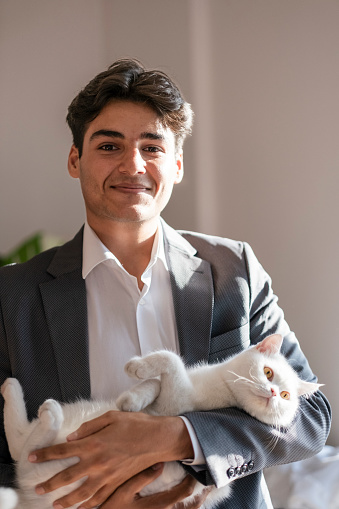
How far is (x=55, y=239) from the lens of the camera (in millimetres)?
2727

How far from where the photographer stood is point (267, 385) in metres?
1.43

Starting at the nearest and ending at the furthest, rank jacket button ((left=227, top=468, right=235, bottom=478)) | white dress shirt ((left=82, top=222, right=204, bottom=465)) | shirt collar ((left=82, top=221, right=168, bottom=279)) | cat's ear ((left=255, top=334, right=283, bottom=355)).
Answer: jacket button ((left=227, top=468, right=235, bottom=478)) → cat's ear ((left=255, top=334, right=283, bottom=355)) → white dress shirt ((left=82, top=222, right=204, bottom=465)) → shirt collar ((left=82, top=221, right=168, bottom=279))

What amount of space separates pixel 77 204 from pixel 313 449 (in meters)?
2.00

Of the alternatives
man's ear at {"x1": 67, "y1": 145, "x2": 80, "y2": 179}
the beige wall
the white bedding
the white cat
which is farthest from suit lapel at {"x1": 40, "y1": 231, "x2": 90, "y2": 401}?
the beige wall

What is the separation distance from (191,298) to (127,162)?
0.47 meters

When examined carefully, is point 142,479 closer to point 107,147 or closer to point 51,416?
point 51,416

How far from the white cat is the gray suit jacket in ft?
0.17

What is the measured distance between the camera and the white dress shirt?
1.66 metres

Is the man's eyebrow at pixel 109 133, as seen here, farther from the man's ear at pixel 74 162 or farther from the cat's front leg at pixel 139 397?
the cat's front leg at pixel 139 397

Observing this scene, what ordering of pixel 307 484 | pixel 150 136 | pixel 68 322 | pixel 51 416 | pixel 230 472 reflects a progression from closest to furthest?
1. pixel 51 416
2. pixel 230 472
3. pixel 68 322
4. pixel 150 136
5. pixel 307 484

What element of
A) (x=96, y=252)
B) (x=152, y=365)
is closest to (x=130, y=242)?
(x=96, y=252)

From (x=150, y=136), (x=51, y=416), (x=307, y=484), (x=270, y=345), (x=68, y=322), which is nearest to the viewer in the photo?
(x=51, y=416)

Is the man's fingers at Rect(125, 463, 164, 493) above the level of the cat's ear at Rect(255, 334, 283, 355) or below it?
below

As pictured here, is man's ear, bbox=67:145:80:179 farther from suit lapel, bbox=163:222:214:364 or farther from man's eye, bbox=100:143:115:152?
suit lapel, bbox=163:222:214:364
